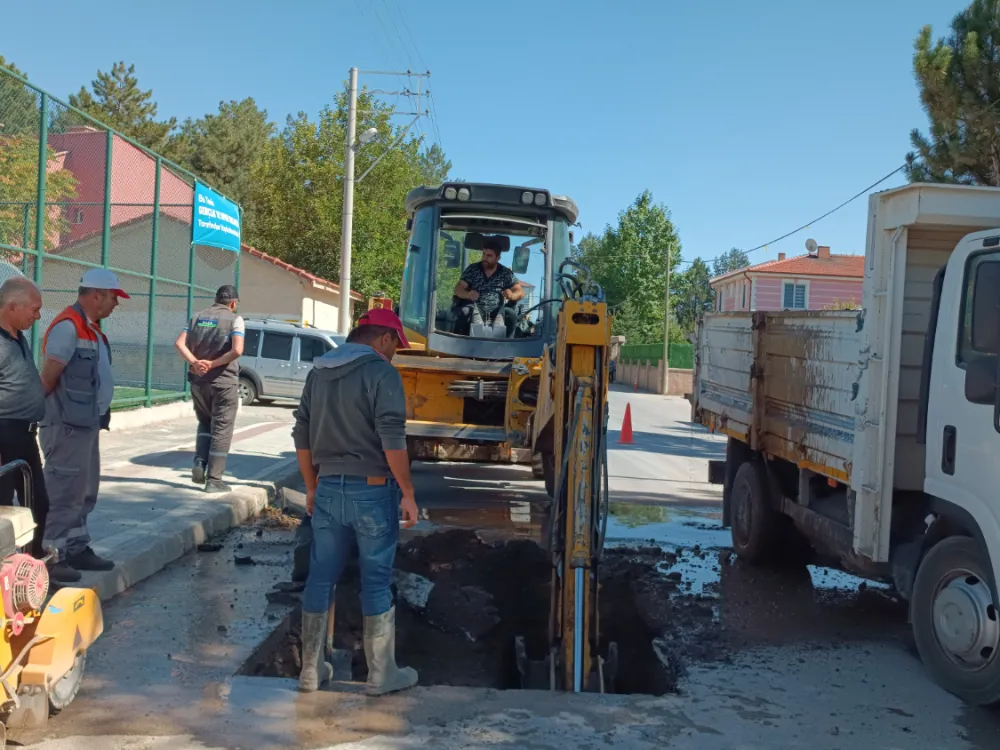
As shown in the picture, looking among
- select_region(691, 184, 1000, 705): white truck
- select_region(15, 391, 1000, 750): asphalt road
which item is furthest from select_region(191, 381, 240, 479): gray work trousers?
select_region(691, 184, 1000, 705): white truck

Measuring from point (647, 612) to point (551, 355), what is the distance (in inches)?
75.2

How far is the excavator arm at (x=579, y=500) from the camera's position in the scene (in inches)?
189

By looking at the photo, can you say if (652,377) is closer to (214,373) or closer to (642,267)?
(642,267)

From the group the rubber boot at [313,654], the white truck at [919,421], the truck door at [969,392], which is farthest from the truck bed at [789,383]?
the rubber boot at [313,654]

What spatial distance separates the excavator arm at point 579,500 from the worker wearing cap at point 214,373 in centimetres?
439

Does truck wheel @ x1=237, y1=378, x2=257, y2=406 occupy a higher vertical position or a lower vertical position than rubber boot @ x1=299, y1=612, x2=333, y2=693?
higher

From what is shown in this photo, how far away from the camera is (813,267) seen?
52688 mm

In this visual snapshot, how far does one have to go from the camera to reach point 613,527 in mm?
9094

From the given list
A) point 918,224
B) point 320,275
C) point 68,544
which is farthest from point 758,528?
point 320,275

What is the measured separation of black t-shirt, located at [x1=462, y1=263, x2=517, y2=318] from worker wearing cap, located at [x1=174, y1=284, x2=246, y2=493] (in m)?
2.34

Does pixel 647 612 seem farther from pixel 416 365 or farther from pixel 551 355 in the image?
pixel 416 365

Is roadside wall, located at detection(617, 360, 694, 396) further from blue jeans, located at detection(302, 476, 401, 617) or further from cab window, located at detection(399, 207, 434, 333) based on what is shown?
blue jeans, located at detection(302, 476, 401, 617)

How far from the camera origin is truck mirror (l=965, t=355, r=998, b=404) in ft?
14.3

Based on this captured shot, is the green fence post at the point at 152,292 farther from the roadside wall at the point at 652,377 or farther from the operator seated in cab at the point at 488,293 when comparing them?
the roadside wall at the point at 652,377
